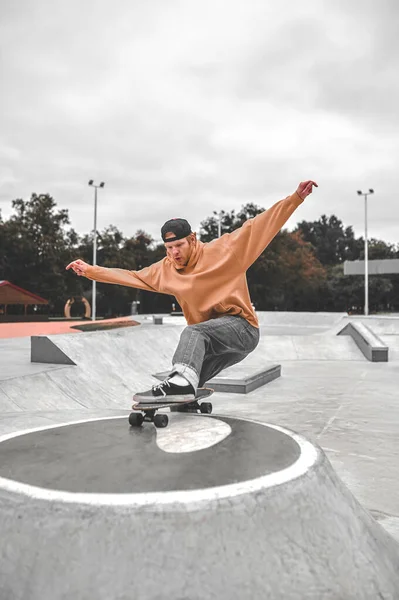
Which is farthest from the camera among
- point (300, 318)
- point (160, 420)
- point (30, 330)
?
point (300, 318)

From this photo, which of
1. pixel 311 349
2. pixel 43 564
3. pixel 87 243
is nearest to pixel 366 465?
pixel 43 564

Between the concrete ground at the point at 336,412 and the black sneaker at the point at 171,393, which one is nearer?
the black sneaker at the point at 171,393

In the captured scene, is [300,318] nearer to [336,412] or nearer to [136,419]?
[336,412]

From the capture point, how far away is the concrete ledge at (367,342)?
14734mm

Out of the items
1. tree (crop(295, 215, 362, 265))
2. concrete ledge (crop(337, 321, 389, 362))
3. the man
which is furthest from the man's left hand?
tree (crop(295, 215, 362, 265))

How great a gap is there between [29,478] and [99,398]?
5.68 metres

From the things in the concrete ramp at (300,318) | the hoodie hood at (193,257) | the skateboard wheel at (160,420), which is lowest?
the concrete ramp at (300,318)

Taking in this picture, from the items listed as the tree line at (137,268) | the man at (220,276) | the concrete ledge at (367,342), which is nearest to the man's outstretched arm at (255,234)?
the man at (220,276)

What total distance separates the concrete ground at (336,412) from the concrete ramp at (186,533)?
1.04m

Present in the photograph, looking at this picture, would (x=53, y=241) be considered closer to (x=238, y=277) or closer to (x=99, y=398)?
(x=99, y=398)

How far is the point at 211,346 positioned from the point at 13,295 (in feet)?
83.9

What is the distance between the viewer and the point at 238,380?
30.9ft

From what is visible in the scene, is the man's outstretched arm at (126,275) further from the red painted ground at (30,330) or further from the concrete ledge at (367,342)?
the red painted ground at (30,330)

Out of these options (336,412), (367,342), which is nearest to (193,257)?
(336,412)
